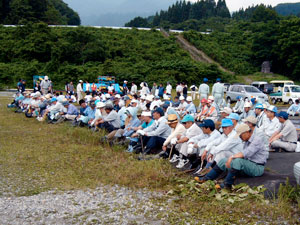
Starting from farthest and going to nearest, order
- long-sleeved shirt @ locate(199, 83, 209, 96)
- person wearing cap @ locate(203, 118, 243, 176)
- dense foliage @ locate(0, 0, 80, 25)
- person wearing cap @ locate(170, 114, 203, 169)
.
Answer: dense foliage @ locate(0, 0, 80, 25), long-sleeved shirt @ locate(199, 83, 209, 96), person wearing cap @ locate(170, 114, 203, 169), person wearing cap @ locate(203, 118, 243, 176)

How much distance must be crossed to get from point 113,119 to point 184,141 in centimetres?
375

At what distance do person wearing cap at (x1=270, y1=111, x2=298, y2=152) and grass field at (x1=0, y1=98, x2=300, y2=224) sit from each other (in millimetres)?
2833

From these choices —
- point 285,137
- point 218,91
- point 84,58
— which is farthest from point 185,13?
point 285,137

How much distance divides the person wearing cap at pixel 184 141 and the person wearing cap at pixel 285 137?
2.14m

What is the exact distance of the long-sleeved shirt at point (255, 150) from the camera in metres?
5.65

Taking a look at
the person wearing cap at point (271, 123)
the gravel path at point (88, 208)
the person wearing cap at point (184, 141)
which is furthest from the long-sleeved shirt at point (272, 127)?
the gravel path at point (88, 208)

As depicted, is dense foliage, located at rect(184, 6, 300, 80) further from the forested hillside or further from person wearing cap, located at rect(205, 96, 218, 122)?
person wearing cap, located at rect(205, 96, 218, 122)

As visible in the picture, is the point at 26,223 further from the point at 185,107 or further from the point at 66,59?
the point at 66,59

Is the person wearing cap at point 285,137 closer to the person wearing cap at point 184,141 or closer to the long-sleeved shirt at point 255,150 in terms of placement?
the person wearing cap at point 184,141

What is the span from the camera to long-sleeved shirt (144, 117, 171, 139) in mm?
8281

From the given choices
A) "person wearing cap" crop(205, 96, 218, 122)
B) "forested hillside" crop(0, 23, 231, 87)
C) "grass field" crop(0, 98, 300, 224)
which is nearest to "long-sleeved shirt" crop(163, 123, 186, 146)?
"grass field" crop(0, 98, 300, 224)

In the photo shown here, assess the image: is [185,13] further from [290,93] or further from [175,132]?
[175,132]

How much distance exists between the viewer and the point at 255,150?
5.64 meters

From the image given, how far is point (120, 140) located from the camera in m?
9.82
